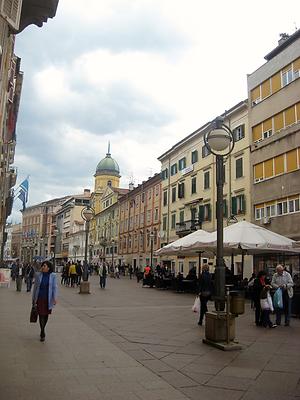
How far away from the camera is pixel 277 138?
3067 cm

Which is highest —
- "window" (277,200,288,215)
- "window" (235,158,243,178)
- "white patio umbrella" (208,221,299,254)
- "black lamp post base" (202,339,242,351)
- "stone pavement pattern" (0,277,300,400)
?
"window" (235,158,243,178)

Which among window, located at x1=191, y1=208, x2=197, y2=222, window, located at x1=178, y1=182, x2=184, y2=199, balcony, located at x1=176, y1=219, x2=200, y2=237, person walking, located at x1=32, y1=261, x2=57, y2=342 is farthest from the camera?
window, located at x1=178, y1=182, x2=184, y2=199

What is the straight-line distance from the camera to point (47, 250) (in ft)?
456

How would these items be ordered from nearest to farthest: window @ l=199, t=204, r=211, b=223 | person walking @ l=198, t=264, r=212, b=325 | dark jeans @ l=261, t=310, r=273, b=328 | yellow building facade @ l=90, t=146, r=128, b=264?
person walking @ l=198, t=264, r=212, b=325
dark jeans @ l=261, t=310, r=273, b=328
window @ l=199, t=204, r=211, b=223
yellow building facade @ l=90, t=146, r=128, b=264

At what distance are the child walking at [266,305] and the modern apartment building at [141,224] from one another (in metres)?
40.6

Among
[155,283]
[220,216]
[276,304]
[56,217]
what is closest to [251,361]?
[220,216]

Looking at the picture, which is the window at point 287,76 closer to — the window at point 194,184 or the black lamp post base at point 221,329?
the window at point 194,184

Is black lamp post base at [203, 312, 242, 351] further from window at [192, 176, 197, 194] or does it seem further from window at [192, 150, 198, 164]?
window at [192, 150, 198, 164]

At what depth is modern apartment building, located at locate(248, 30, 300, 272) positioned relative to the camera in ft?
94.7

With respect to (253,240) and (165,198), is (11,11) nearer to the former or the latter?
(253,240)

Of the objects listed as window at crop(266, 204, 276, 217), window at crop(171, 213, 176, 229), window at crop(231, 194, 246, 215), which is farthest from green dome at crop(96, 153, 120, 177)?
window at crop(266, 204, 276, 217)

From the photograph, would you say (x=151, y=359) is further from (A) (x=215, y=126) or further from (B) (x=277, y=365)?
(A) (x=215, y=126)

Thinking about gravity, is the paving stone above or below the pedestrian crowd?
below

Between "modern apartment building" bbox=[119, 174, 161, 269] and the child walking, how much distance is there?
40636mm
